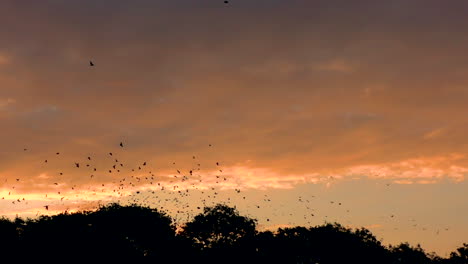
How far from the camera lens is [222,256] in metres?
110

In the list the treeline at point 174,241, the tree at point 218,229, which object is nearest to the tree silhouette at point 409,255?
the treeline at point 174,241

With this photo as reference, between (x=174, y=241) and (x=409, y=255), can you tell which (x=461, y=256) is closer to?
(x=409, y=255)

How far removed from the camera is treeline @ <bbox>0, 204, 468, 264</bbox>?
291 ft

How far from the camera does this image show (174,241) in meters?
105

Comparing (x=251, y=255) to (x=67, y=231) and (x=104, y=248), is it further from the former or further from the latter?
(x=67, y=231)

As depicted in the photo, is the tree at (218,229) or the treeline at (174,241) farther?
the tree at (218,229)

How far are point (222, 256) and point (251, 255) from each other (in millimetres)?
7618

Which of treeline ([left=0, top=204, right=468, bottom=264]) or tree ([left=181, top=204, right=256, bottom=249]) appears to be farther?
tree ([left=181, top=204, right=256, bottom=249])

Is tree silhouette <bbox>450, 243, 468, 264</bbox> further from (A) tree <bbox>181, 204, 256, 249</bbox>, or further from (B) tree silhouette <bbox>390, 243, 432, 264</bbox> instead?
(A) tree <bbox>181, 204, 256, 249</bbox>

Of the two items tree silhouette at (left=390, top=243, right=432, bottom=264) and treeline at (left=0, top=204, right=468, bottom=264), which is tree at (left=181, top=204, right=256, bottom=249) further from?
tree silhouette at (left=390, top=243, right=432, bottom=264)

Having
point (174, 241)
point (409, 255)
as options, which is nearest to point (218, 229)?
point (174, 241)

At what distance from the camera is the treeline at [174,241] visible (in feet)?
291

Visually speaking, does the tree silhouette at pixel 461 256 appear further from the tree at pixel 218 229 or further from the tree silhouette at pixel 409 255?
the tree at pixel 218 229

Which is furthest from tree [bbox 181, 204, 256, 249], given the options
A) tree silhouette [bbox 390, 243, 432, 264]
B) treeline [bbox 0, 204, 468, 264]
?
tree silhouette [bbox 390, 243, 432, 264]
